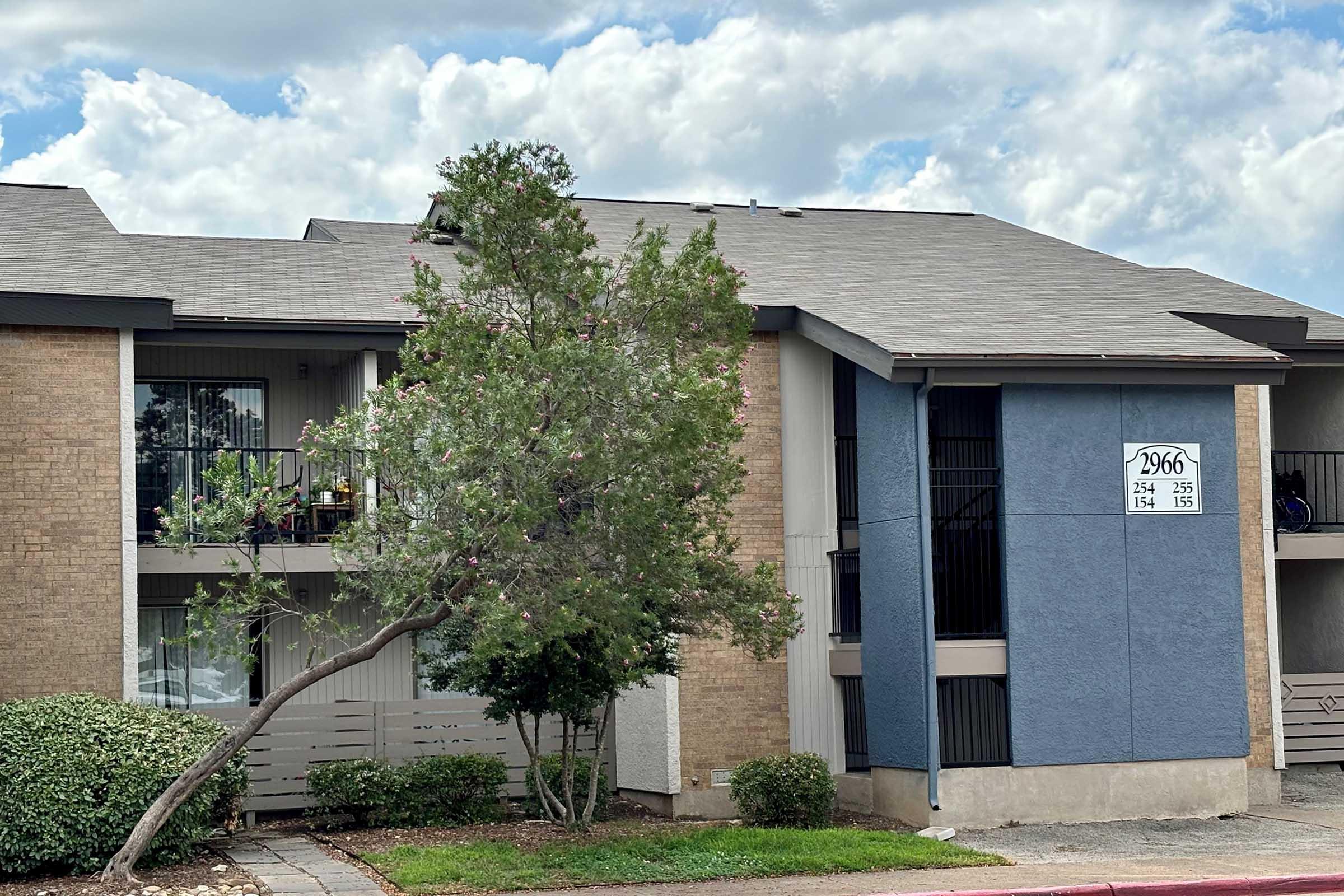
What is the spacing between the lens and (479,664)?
45.5 ft

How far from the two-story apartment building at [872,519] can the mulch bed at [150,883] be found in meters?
2.96

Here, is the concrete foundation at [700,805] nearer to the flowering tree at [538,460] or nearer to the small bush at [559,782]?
the small bush at [559,782]

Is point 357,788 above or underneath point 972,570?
underneath

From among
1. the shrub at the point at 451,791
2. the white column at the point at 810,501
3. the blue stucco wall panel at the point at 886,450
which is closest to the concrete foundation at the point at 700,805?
the white column at the point at 810,501

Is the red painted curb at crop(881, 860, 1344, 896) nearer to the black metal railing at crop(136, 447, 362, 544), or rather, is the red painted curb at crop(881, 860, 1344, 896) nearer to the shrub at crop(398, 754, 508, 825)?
the shrub at crop(398, 754, 508, 825)

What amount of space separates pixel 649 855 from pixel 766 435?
5.90 m

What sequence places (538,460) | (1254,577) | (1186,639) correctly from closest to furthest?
(538,460) → (1186,639) → (1254,577)

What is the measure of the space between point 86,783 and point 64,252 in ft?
24.0

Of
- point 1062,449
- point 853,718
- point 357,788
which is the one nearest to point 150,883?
point 357,788

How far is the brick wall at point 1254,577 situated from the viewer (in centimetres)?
1752

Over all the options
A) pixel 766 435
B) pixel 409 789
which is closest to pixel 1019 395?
pixel 766 435

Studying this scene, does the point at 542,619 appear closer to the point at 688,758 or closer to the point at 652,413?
the point at 652,413

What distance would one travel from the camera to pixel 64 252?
690 inches

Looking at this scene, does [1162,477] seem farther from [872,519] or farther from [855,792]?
[855,792]
